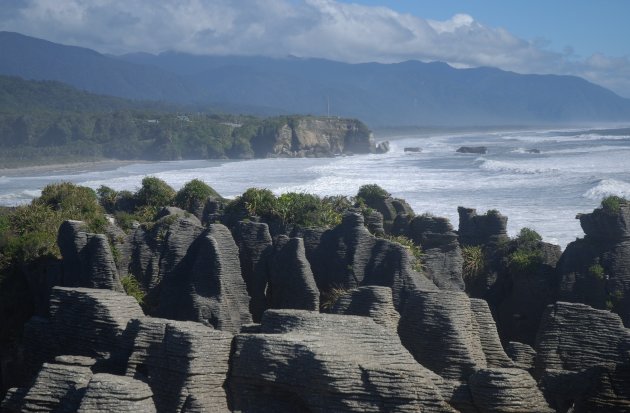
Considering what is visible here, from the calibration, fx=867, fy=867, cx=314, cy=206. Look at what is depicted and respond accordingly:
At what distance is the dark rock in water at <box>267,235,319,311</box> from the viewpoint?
1360 cm

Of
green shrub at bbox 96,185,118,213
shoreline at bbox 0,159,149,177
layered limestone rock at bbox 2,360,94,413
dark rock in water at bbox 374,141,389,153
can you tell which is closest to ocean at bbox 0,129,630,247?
shoreline at bbox 0,159,149,177

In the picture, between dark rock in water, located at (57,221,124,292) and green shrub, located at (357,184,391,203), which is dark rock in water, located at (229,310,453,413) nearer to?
dark rock in water, located at (57,221,124,292)

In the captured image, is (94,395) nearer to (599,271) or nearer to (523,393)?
(523,393)

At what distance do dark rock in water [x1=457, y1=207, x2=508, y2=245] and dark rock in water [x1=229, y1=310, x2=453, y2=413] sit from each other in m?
8.91

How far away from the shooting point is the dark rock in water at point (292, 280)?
13602 millimetres

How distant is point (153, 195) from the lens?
21.4 metres

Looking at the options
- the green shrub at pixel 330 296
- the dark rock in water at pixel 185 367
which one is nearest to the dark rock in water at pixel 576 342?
the green shrub at pixel 330 296

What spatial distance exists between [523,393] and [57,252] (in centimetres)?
877

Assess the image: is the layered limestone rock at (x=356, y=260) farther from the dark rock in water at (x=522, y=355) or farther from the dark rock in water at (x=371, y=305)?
the dark rock in water at (x=522, y=355)

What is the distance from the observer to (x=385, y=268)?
45.4 feet

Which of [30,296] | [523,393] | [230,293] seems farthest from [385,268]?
[30,296]

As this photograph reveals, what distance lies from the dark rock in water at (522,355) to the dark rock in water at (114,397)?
16.6ft

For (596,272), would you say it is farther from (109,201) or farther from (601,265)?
(109,201)

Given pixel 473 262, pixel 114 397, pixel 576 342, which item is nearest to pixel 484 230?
pixel 473 262
